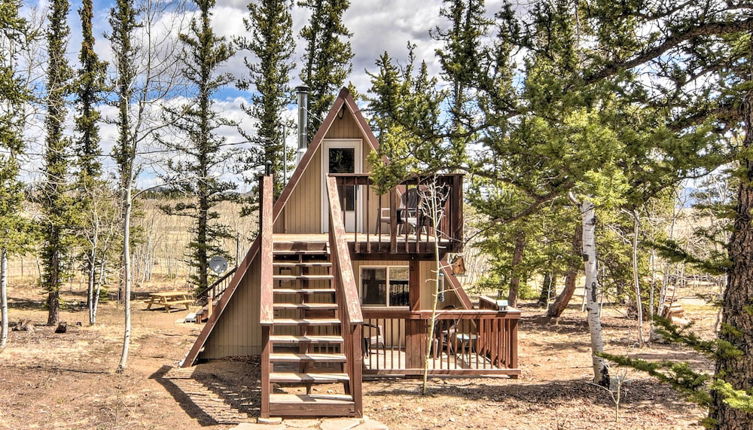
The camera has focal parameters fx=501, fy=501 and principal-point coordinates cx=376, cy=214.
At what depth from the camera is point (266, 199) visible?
8.78m

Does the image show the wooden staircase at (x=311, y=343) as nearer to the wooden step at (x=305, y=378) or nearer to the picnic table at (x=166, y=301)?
the wooden step at (x=305, y=378)

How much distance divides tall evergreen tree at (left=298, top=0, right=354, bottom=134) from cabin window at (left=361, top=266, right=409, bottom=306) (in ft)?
44.4

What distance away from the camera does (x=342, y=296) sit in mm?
7141

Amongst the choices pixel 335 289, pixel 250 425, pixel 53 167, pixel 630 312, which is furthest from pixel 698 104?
pixel 53 167

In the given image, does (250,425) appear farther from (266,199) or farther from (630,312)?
(630,312)

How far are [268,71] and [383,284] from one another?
15029 mm

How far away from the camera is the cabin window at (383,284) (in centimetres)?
1127

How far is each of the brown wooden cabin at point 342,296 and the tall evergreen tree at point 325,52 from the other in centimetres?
1259

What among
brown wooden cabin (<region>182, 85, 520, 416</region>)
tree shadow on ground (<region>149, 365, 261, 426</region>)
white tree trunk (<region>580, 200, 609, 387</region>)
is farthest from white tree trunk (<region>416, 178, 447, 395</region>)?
tree shadow on ground (<region>149, 365, 261, 426</region>)

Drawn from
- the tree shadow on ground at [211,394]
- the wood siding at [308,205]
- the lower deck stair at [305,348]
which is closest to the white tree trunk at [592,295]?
the lower deck stair at [305,348]

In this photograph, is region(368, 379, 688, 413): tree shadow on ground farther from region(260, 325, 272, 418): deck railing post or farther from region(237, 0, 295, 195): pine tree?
region(237, 0, 295, 195): pine tree

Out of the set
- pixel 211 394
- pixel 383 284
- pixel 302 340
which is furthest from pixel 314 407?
pixel 383 284

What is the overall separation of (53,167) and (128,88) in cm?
896

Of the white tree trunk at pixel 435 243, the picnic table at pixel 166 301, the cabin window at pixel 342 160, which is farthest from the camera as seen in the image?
the picnic table at pixel 166 301
